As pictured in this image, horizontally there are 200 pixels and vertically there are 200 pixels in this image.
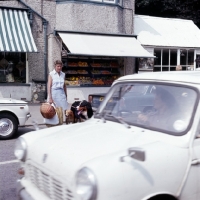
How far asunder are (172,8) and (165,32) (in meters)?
7.44

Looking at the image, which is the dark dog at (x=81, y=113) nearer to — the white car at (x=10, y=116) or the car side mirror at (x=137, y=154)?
the white car at (x=10, y=116)

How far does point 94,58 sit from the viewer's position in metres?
16.7

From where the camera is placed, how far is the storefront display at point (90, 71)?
1591 cm

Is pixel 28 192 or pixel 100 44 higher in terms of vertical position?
pixel 100 44

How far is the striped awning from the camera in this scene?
44.3ft

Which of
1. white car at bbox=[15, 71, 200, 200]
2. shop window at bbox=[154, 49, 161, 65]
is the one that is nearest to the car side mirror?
white car at bbox=[15, 71, 200, 200]

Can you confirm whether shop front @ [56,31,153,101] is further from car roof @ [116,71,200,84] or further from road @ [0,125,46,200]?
car roof @ [116,71,200,84]

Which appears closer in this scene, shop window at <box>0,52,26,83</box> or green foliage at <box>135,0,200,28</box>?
shop window at <box>0,52,26,83</box>

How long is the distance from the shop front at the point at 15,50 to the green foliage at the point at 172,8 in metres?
13.7

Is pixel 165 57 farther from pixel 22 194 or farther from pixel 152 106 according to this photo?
pixel 22 194

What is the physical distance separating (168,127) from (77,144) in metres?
0.87

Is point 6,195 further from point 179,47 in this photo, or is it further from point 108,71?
point 179,47

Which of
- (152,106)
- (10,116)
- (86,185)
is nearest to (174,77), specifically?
(152,106)

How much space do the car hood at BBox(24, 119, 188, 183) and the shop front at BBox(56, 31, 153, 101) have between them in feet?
34.5
